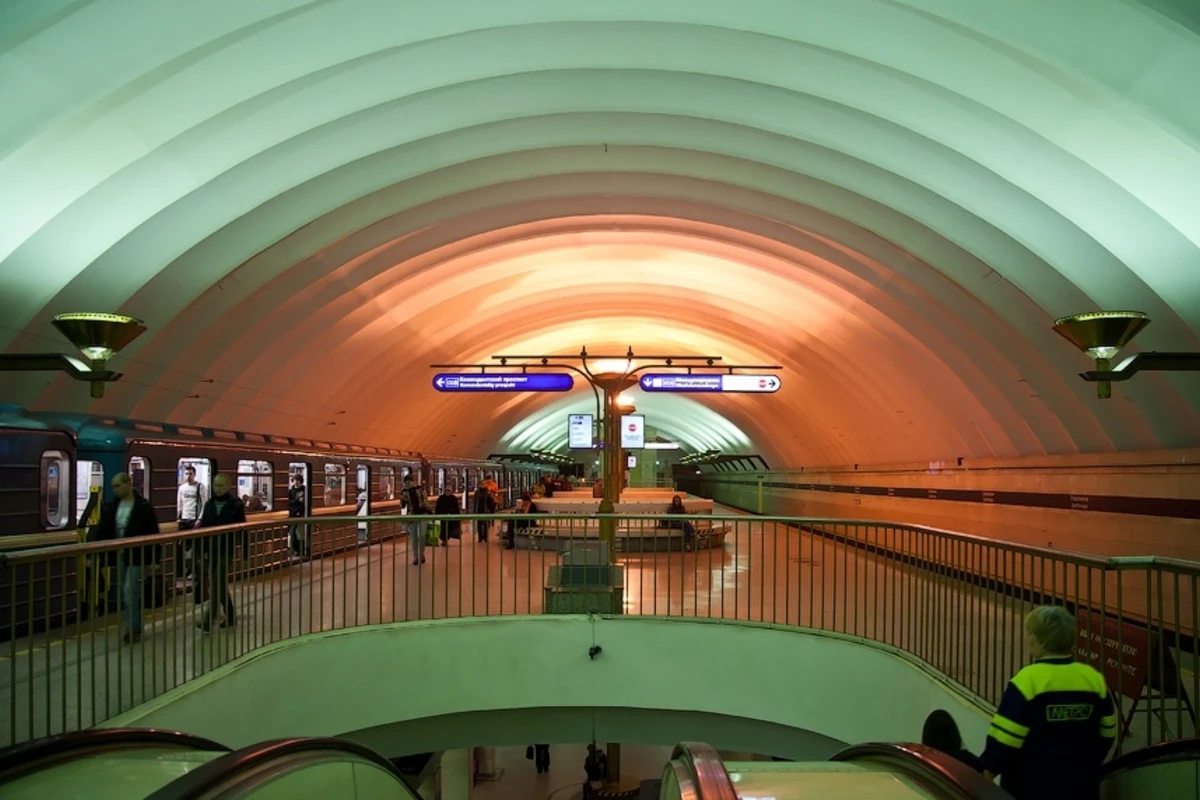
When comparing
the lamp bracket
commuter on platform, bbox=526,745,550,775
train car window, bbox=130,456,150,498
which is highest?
the lamp bracket

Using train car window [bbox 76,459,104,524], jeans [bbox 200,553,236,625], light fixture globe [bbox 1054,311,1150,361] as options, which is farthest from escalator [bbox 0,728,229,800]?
train car window [bbox 76,459,104,524]

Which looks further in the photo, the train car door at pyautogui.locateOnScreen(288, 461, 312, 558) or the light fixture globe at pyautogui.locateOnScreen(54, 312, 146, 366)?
the train car door at pyautogui.locateOnScreen(288, 461, 312, 558)

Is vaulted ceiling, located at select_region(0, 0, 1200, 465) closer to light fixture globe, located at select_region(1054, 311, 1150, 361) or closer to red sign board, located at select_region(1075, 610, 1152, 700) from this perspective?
light fixture globe, located at select_region(1054, 311, 1150, 361)

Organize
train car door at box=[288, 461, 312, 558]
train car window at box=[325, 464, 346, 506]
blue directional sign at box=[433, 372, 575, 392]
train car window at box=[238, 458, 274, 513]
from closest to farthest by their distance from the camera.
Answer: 1. train car window at box=[238, 458, 274, 513]
2. blue directional sign at box=[433, 372, 575, 392]
3. train car door at box=[288, 461, 312, 558]
4. train car window at box=[325, 464, 346, 506]

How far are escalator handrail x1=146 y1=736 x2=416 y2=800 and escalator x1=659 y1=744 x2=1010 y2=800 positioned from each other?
146 centimetres

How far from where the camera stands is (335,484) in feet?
70.1

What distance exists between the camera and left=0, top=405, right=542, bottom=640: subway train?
9.89 metres

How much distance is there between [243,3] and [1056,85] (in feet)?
21.4

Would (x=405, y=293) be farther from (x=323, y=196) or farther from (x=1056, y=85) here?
(x=1056, y=85)

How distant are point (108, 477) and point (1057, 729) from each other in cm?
1108

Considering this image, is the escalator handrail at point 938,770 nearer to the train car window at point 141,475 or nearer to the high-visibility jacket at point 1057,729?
the high-visibility jacket at point 1057,729

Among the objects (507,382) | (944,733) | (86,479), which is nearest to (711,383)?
(507,382)

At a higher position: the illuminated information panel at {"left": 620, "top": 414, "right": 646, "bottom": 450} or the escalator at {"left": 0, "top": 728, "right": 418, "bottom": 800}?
the illuminated information panel at {"left": 620, "top": 414, "right": 646, "bottom": 450}

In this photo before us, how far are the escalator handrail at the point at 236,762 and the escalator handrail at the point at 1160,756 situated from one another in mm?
3374
